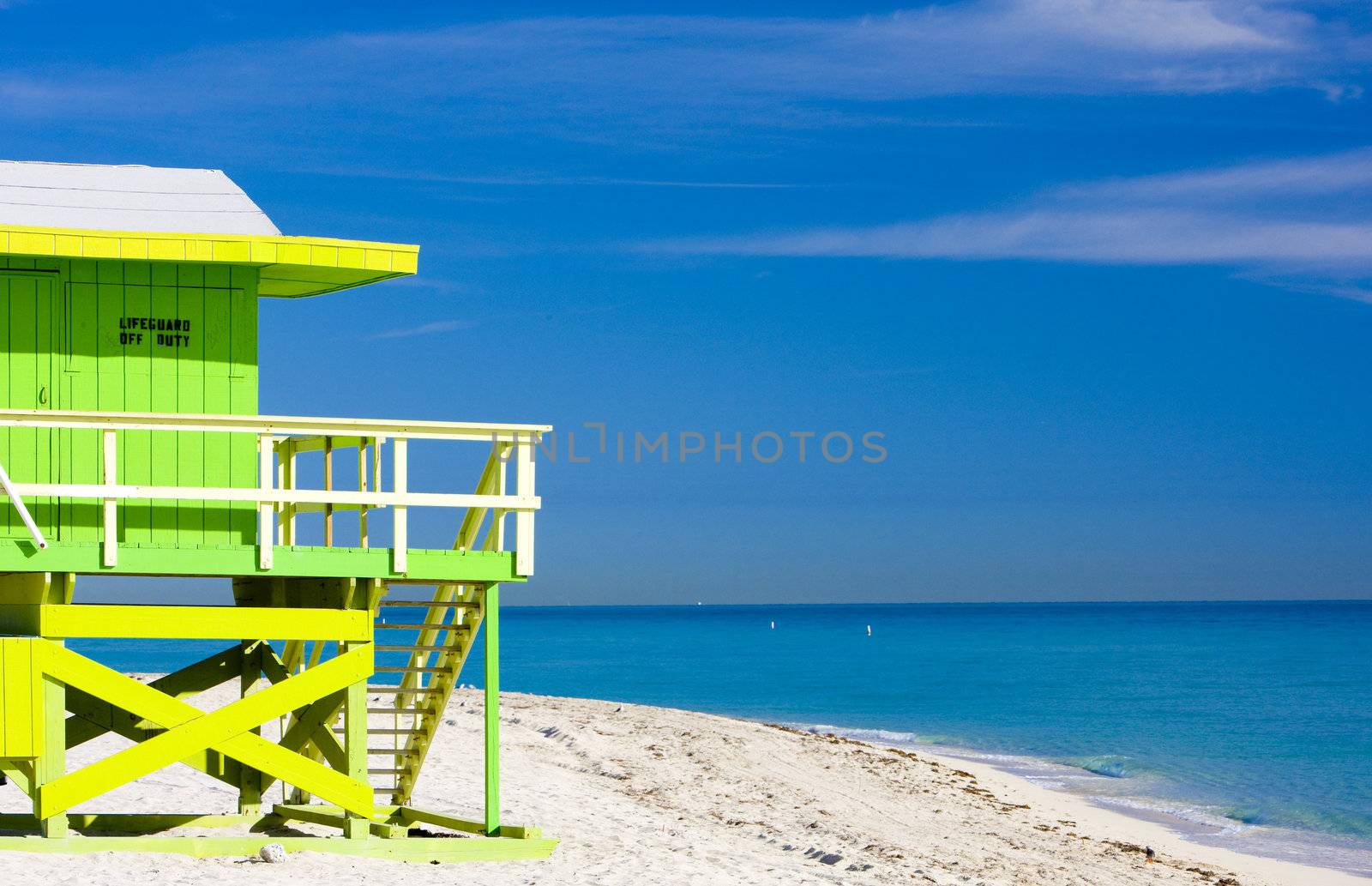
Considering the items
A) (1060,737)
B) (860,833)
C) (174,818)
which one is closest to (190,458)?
(174,818)

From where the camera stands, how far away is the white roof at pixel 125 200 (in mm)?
12336

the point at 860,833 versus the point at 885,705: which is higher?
the point at 860,833

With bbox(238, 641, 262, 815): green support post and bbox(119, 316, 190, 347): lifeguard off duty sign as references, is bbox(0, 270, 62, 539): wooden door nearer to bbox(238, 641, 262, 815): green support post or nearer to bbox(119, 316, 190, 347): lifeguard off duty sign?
bbox(119, 316, 190, 347): lifeguard off duty sign

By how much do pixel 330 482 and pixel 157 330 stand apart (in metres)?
1.75

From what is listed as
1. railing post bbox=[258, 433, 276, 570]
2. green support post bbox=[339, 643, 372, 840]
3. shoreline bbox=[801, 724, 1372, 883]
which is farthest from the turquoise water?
railing post bbox=[258, 433, 276, 570]

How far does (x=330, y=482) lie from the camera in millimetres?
12531

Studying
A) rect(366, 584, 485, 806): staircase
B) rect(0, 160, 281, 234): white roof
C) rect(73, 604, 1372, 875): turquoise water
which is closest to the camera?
rect(0, 160, 281, 234): white roof

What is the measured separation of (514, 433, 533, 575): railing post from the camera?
38.7 ft

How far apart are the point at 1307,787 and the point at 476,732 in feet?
51.6

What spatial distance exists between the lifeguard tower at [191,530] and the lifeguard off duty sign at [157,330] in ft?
0.06

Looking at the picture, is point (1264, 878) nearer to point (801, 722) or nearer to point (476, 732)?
point (476, 732)

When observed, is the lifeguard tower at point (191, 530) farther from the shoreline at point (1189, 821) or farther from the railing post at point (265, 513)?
the shoreline at point (1189, 821)

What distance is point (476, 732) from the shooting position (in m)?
23.6

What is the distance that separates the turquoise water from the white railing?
1318 centimetres
